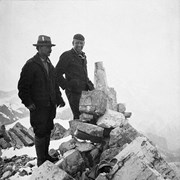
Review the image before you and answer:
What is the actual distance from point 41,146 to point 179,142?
280 ft

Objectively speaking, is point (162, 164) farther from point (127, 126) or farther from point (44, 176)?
point (44, 176)

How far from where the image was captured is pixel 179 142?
7544 cm

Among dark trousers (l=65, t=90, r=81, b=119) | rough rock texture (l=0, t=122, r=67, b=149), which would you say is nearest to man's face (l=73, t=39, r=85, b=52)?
dark trousers (l=65, t=90, r=81, b=119)

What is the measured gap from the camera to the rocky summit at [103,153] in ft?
9.20

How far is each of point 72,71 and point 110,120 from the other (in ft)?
6.15

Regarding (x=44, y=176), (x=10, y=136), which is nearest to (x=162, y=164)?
(x=44, y=176)

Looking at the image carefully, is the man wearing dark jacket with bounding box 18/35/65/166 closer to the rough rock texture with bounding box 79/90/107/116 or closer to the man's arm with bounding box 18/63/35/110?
the man's arm with bounding box 18/63/35/110

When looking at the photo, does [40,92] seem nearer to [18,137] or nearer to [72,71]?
[72,71]

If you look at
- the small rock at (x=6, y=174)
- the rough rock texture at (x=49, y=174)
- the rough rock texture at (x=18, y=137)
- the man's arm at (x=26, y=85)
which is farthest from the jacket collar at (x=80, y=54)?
the rough rock texture at (x=18, y=137)

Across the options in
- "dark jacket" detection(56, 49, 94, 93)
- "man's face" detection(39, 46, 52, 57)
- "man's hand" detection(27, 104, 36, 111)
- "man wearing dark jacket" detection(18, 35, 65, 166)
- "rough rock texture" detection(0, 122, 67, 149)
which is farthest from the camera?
"rough rock texture" detection(0, 122, 67, 149)

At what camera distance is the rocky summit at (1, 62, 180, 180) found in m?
2.80

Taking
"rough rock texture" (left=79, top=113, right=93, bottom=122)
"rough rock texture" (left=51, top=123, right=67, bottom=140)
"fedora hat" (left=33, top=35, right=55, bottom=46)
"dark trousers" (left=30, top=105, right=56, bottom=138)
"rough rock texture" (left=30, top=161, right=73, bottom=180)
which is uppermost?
"fedora hat" (left=33, top=35, right=55, bottom=46)

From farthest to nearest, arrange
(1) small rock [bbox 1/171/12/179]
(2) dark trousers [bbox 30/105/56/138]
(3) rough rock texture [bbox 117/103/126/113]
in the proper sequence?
1. (3) rough rock texture [bbox 117/103/126/113]
2. (1) small rock [bbox 1/171/12/179]
3. (2) dark trousers [bbox 30/105/56/138]

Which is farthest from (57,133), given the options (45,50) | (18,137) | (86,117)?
(45,50)
